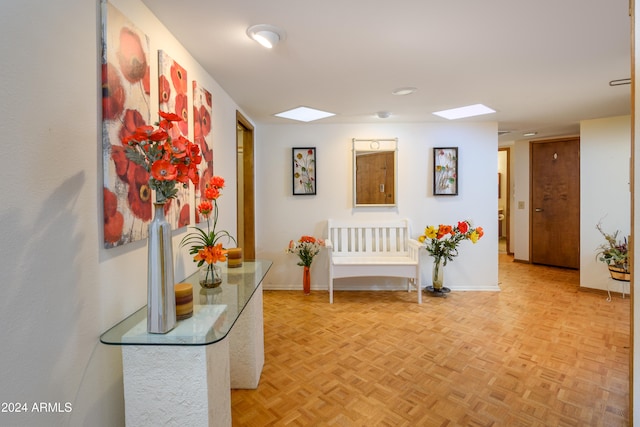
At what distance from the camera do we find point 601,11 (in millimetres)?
1571

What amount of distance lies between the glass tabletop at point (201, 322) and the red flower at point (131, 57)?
1036 millimetres

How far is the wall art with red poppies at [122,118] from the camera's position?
116 cm

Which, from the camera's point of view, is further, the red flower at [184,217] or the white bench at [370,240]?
the white bench at [370,240]

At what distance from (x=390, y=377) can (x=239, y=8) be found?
2.42 meters

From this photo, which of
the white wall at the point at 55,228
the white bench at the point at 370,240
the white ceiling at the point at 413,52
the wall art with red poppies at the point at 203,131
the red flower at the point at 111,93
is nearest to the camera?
the white wall at the point at 55,228

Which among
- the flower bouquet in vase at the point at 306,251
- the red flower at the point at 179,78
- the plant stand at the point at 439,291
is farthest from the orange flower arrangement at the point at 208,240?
the plant stand at the point at 439,291

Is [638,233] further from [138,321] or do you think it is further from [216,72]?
[216,72]

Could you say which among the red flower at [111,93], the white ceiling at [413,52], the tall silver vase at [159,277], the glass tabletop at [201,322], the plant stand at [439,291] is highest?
the white ceiling at [413,52]

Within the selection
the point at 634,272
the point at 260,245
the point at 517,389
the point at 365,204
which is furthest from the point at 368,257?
the point at 634,272

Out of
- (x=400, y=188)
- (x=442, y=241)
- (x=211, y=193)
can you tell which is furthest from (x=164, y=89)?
(x=442, y=241)

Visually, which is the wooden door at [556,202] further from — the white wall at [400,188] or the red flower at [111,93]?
the red flower at [111,93]

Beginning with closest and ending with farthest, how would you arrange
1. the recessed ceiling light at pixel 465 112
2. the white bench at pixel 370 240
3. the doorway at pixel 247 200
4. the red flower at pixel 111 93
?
the red flower at pixel 111 93
the recessed ceiling light at pixel 465 112
the doorway at pixel 247 200
the white bench at pixel 370 240

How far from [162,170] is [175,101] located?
881 mm

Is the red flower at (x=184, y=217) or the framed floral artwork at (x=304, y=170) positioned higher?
the framed floral artwork at (x=304, y=170)
